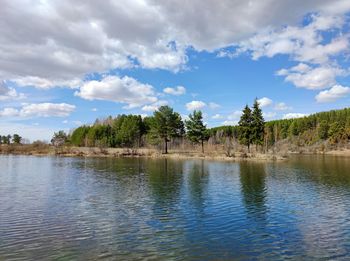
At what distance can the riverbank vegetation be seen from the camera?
258 ft

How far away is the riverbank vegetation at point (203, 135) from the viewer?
258ft

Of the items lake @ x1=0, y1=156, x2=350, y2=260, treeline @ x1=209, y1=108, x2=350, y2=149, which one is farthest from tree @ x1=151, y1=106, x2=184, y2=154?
lake @ x1=0, y1=156, x2=350, y2=260

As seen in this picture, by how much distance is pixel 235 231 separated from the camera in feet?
51.9

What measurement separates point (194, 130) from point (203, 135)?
2.67m

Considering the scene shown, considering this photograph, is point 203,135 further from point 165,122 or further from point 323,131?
point 323,131

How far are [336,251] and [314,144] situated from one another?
14307 cm

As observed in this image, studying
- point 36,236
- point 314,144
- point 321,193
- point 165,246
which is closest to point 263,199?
point 321,193

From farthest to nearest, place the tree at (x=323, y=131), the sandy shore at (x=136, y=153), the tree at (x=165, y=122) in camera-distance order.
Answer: the tree at (x=323, y=131)
the tree at (x=165, y=122)
the sandy shore at (x=136, y=153)

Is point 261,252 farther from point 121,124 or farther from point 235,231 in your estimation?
point 121,124

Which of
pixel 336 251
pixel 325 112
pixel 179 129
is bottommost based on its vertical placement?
pixel 336 251

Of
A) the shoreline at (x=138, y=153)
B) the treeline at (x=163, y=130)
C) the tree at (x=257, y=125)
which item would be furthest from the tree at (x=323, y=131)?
the tree at (x=257, y=125)

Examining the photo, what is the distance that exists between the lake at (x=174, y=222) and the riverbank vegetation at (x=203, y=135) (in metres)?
48.0

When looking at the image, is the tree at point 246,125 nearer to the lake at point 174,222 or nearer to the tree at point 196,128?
the tree at point 196,128

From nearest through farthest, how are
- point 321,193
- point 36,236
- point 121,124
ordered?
point 36,236 < point 321,193 < point 121,124
